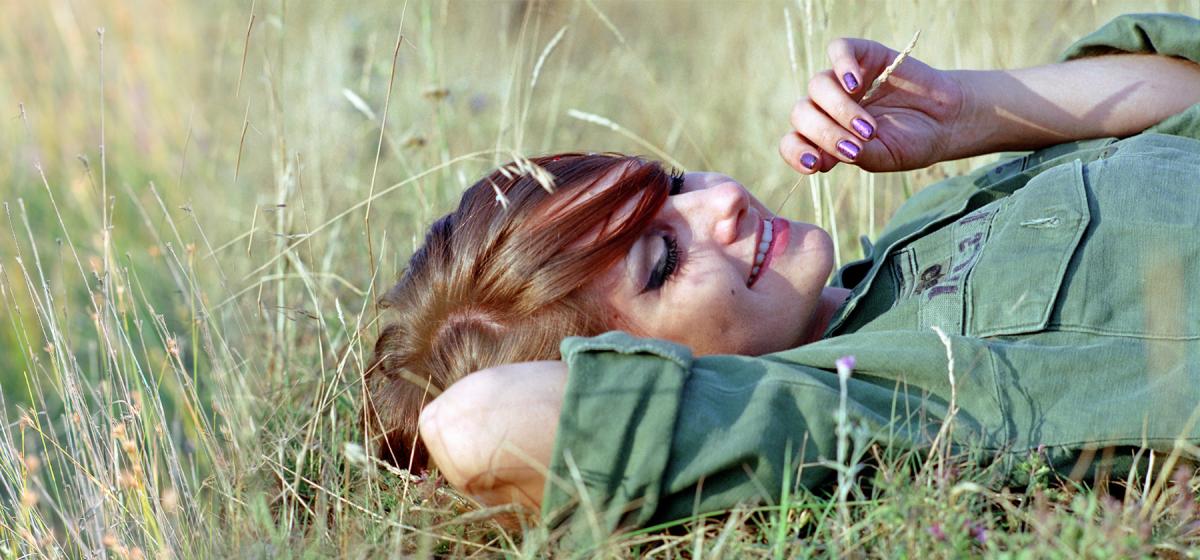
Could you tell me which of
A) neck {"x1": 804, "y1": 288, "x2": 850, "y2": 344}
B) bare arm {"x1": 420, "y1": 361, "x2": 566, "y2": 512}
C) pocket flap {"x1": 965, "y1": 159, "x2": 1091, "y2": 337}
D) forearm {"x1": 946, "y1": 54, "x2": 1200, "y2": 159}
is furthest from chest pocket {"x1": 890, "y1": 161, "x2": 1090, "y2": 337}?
bare arm {"x1": 420, "y1": 361, "x2": 566, "y2": 512}

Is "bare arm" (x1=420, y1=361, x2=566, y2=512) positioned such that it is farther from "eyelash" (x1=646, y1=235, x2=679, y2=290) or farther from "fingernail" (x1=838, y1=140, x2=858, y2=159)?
"fingernail" (x1=838, y1=140, x2=858, y2=159)

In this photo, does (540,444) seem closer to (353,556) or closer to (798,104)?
(353,556)

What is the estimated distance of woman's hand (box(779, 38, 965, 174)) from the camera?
6.42 feet

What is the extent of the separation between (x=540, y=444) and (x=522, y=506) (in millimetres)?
131

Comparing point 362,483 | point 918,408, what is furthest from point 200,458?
point 918,408

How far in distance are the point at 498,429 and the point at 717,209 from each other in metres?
0.60

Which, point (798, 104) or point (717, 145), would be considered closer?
point (798, 104)

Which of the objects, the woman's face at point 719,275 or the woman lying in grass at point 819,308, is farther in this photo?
the woman's face at point 719,275

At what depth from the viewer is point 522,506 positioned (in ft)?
A: 4.99

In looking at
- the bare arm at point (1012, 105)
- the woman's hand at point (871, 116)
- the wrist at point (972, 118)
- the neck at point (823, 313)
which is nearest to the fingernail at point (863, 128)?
the woman's hand at point (871, 116)

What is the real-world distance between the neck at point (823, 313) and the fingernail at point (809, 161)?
244 millimetres

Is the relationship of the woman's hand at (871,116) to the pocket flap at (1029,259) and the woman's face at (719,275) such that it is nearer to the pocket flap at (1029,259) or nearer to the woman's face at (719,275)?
the woman's face at (719,275)

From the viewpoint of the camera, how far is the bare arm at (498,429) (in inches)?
56.4

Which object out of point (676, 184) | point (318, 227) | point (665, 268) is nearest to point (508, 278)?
point (665, 268)
